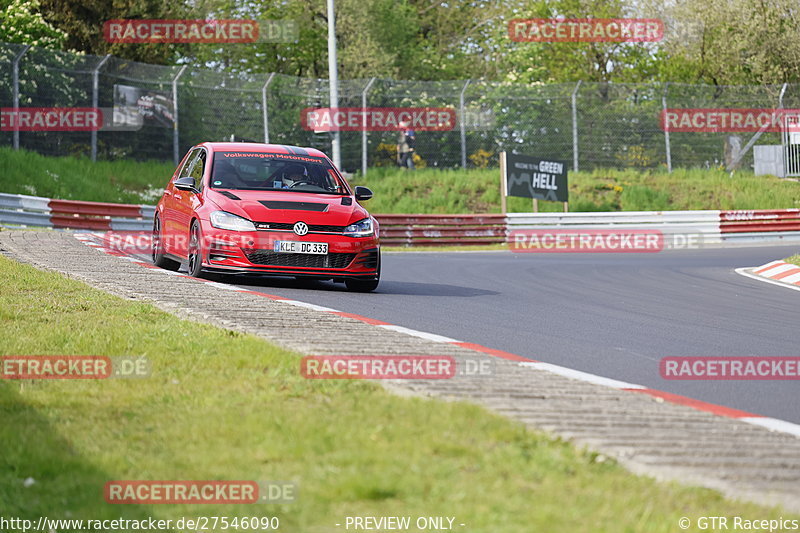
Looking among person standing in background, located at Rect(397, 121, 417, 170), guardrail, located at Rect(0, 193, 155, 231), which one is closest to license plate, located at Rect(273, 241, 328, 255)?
guardrail, located at Rect(0, 193, 155, 231)

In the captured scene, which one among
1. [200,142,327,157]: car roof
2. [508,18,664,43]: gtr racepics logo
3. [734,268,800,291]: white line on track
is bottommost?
[734,268,800,291]: white line on track

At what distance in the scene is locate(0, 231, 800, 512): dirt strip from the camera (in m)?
4.75

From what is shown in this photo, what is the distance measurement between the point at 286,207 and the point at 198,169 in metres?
1.84

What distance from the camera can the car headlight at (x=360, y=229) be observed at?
1259 cm

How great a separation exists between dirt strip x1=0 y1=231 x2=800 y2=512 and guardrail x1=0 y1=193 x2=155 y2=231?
14.8m

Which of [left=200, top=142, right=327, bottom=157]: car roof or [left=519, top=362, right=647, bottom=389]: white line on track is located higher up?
[left=200, top=142, right=327, bottom=157]: car roof

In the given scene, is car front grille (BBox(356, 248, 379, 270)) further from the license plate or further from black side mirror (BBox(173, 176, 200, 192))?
black side mirror (BBox(173, 176, 200, 192))

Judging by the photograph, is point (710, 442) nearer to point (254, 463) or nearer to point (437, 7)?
point (254, 463)

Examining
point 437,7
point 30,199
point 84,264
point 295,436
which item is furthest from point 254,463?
point 437,7

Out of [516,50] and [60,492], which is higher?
[516,50]

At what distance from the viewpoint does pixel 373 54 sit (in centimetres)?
4600

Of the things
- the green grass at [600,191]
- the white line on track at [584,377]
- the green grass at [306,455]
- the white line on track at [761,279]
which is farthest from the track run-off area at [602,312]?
the green grass at [600,191]

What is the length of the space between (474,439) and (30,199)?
2024cm

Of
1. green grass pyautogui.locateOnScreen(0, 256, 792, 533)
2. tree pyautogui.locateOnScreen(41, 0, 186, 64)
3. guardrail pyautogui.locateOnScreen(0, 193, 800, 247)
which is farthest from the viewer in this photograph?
tree pyautogui.locateOnScreen(41, 0, 186, 64)
